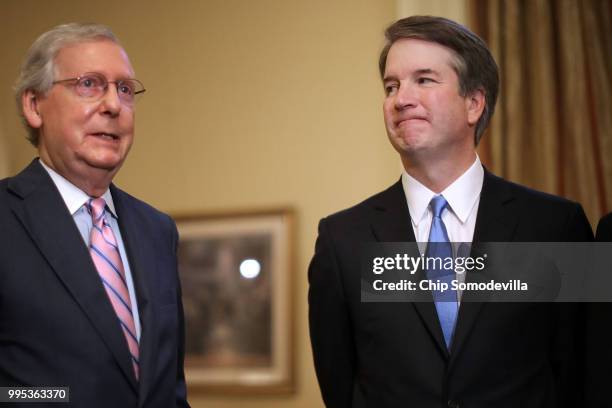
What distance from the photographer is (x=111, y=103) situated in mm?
2299

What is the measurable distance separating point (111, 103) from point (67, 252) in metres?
0.44

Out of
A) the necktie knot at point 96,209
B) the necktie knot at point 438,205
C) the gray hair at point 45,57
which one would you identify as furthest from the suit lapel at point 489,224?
the gray hair at point 45,57

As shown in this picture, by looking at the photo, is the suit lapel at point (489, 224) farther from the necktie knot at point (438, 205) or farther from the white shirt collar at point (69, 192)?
the white shirt collar at point (69, 192)

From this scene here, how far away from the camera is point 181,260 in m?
4.52

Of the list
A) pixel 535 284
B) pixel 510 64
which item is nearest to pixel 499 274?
pixel 535 284

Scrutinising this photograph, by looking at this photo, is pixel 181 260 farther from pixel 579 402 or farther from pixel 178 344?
pixel 579 402

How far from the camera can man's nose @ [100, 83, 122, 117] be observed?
2.30m

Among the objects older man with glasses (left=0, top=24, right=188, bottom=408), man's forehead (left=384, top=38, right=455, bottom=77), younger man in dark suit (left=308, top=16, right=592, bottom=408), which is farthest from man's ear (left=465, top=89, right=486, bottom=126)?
older man with glasses (left=0, top=24, right=188, bottom=408)

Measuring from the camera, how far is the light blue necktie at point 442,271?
2.24 meters

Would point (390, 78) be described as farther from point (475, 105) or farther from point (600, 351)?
point (600, 351)

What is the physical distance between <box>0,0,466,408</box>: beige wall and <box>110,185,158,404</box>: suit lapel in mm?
1859

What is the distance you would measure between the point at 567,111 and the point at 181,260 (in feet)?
6.93

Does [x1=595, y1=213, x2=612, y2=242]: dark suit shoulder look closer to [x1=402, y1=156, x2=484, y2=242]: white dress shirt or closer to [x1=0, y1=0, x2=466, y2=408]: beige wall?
[x1=402, y1=156, x2=484, y2=242]: white dress shirt

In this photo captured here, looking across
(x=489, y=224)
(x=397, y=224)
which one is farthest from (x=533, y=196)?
(x=397, y=224)
